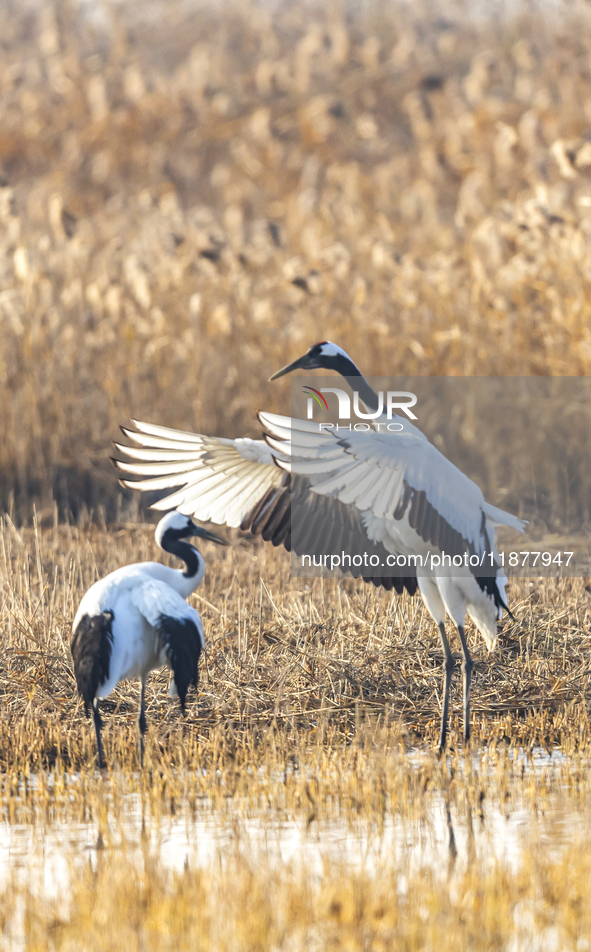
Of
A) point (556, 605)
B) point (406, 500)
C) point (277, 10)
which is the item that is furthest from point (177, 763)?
point (277, 10)

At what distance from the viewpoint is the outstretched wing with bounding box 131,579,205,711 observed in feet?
17.1

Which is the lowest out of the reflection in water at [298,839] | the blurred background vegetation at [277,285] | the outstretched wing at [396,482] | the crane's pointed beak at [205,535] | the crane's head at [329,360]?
the reflection in water at [298,839]

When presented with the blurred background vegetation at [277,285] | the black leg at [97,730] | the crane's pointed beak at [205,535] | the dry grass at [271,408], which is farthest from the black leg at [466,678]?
the blurred background vegetation at [277,285]

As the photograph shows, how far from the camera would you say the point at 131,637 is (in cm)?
527

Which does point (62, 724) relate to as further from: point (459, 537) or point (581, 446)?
point (581, 446)

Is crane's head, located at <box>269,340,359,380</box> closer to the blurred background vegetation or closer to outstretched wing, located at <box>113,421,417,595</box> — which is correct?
outstretched wing, located at <box>113,421,417,595</box>

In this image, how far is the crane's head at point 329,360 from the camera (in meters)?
6.24

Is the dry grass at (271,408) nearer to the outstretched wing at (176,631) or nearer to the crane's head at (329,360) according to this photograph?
the outstretched wing at (176,631)

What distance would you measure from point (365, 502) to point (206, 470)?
3.09 feet

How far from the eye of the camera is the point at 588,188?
44.7 ft

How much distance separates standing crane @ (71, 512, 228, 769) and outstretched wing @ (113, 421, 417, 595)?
1.69 ft

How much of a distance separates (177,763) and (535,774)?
1.38 m

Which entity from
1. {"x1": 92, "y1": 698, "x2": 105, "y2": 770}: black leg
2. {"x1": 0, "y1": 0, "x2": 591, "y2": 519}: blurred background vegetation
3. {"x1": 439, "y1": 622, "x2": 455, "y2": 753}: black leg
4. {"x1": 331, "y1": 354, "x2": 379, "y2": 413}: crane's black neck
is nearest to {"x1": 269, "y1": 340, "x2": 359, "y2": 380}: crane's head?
{"x1": 331, "y1": 354, "x2": 379, "y2": 413}: crane's black neck

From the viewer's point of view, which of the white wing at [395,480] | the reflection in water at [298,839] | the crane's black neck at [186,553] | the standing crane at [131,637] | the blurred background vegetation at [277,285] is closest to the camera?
the reflection in water at [298,839]
